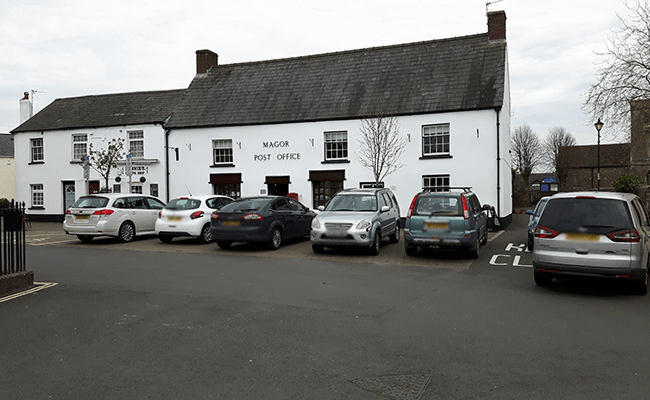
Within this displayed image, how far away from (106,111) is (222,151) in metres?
8.76

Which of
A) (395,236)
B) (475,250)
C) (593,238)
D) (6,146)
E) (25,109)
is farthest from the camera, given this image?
(6,146)

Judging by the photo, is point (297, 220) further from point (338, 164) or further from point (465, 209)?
point (338, 164)

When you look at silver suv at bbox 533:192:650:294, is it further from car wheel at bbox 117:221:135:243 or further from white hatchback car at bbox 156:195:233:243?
car wheel at bbox 117:221:135:243

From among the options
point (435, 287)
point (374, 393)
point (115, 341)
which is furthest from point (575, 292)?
point (115, 341)

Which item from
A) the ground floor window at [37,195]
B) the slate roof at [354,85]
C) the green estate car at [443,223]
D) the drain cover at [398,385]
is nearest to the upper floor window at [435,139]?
the slate roof at [354,85]

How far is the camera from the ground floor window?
29.2 m

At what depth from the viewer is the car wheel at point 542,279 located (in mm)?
8680

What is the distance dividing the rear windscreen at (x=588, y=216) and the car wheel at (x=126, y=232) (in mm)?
12994

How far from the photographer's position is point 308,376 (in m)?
4.59

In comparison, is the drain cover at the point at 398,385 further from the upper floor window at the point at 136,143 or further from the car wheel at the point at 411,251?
the upper floor window at the point at 136,143

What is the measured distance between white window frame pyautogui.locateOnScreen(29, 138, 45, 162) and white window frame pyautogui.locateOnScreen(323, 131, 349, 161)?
58.7ft

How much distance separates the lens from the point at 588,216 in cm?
813

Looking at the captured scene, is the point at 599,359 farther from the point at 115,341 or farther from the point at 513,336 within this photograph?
the point at 115,341

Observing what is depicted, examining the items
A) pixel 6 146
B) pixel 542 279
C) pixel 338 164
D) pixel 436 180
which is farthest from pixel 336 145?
pixel 6 146
